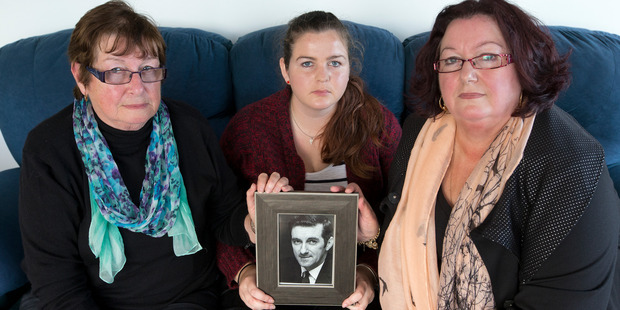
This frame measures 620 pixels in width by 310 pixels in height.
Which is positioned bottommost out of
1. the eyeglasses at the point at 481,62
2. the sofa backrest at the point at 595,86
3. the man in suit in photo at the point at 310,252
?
the man in suit in photo at the point at 310,252

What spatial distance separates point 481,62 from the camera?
3.88 ft

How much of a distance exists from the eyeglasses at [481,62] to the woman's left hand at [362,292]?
69 centimetres

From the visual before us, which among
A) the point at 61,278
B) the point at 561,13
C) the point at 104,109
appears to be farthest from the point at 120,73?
the point at 561,13

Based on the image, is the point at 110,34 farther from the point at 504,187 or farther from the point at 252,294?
the point at 504,187

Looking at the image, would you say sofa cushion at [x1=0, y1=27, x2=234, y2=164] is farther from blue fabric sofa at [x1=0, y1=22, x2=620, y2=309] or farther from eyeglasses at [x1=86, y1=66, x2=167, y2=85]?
eyeglasses at [x1=86, y1=66, x2=167, y2=85]

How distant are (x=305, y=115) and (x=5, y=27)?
5.33ft

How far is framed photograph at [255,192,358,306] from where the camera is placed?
1305 mm

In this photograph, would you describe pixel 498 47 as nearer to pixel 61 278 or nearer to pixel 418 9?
pixel 418 9

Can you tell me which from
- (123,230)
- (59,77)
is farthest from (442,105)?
(59,77)

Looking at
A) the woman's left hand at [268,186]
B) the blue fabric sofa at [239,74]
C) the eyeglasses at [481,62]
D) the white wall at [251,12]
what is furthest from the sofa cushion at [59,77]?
the eyeglasses at [481,62]

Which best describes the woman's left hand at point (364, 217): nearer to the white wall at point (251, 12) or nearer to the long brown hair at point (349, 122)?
the long brown hair at point (349, 122)

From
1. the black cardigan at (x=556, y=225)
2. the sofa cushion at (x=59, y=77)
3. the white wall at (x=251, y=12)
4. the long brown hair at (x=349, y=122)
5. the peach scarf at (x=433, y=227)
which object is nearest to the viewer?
the black cardigan at (x=556, y=225)

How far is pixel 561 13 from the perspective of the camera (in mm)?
2297

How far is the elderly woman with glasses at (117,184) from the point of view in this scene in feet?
4.34
